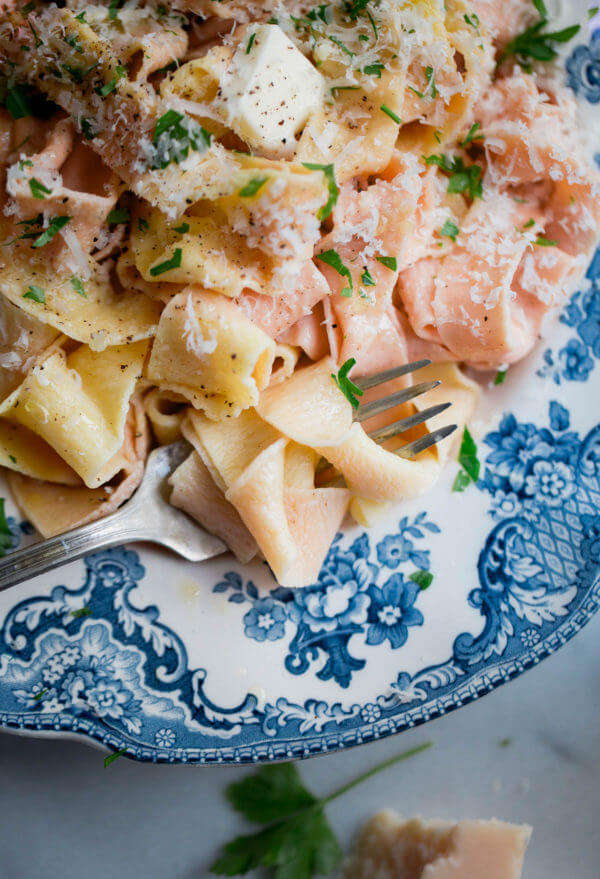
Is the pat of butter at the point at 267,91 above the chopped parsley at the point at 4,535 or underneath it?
above

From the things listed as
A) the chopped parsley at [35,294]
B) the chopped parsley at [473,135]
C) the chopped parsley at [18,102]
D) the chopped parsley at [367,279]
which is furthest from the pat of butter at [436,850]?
the chopped parsley at [18,102]

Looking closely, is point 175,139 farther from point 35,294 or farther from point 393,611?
point 393,611

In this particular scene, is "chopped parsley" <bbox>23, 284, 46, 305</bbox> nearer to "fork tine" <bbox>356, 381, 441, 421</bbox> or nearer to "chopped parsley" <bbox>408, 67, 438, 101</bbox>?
"fork tine" <bbox>356, 381, 441, 421</bbox>

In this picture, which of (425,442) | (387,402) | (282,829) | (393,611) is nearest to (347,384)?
(387,402)

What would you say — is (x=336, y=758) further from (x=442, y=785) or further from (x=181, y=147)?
(x=181, y=147)

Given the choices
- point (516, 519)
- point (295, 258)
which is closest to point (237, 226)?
point (295, 258)

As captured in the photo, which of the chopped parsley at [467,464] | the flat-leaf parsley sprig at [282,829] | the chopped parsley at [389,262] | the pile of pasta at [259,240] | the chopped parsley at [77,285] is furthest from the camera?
the flat-leaf parsley sprig at [282,829]

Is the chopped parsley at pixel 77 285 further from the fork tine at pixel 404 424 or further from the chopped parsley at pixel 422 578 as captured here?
the chopped parsley at pixel 422 578

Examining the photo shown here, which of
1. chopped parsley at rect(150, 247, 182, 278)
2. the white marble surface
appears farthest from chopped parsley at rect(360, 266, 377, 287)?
the white marble surface
